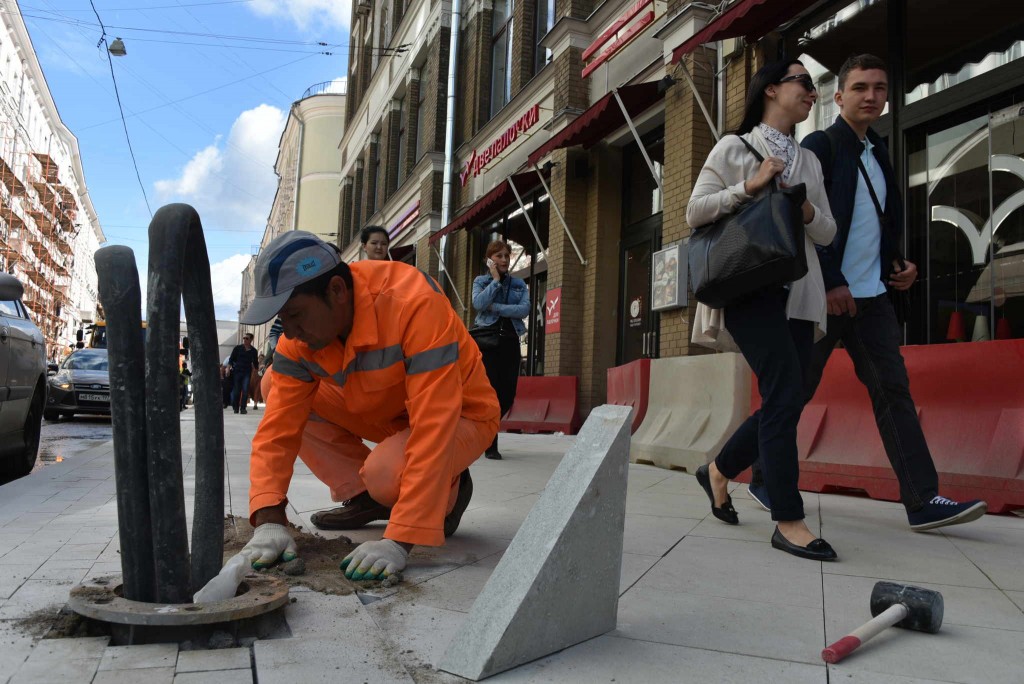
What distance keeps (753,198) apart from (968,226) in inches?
151

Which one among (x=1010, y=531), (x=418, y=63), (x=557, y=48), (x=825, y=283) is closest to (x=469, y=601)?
(x=825, y=283)

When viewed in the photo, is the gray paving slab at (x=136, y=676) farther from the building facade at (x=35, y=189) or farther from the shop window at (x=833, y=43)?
the building facade at (x=35, y=189)

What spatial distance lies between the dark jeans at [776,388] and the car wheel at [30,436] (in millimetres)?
5481

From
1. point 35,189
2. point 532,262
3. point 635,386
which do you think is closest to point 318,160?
point 35,189

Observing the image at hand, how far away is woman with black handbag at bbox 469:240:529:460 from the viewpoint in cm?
699

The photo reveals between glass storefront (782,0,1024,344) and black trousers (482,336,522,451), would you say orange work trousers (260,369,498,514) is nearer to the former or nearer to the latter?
black trousers (482,336,522,451)

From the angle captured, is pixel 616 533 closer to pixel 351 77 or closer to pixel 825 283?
pixel 825 283

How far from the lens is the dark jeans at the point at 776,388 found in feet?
10.3

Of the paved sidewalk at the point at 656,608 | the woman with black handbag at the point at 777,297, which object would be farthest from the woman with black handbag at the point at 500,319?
the woman with black handbag at the point at 777,297

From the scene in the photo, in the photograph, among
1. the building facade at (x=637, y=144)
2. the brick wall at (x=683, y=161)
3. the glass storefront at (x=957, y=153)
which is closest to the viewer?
the glass storefront at (x=957, y=153)

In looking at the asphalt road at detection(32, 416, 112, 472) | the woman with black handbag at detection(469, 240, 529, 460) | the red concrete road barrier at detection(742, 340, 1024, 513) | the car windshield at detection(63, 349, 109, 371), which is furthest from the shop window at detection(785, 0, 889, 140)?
the car windshield at detection(63, 349, 109, 371)

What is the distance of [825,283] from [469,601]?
2.11 metres

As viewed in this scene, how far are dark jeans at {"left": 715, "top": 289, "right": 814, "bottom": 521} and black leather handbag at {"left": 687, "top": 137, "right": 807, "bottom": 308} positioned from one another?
0.34 ft

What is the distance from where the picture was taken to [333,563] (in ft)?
9.33
